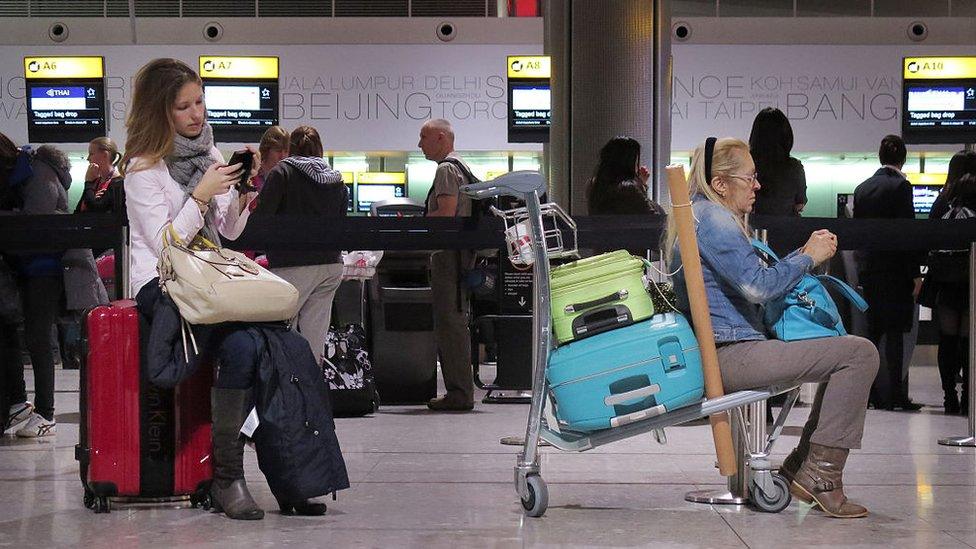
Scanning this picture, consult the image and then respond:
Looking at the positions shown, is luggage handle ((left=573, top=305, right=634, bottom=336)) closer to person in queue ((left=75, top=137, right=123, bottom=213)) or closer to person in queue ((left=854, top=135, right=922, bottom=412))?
person in queue ((left=854, top=135, right=922, bottom=412))

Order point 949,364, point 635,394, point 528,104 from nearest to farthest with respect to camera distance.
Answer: point 635,394 → point 949,364 → point 528,104

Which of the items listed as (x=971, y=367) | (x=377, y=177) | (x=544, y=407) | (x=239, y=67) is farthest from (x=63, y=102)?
(x=544, y=407)

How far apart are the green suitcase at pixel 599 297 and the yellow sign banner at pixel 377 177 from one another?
46.3 ft

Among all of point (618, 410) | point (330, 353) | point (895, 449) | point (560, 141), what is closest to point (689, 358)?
point (618, 410)

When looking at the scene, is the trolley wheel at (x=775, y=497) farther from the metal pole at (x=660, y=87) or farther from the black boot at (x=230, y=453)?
the metal pole at (x=660, y=87)

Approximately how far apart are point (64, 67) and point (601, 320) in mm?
13510

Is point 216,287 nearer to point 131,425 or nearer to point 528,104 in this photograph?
point 131,425

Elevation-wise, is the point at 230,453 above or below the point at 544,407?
below

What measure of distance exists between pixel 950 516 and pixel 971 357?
2.00 m

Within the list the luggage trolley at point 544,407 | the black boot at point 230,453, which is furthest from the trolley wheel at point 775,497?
the black boot at point 230,453

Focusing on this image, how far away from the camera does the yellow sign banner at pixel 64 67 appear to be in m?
15.8

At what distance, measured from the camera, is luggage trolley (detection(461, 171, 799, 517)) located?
383cm

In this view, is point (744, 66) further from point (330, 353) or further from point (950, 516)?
point (950, 516)

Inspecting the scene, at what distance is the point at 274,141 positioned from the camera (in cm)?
749
